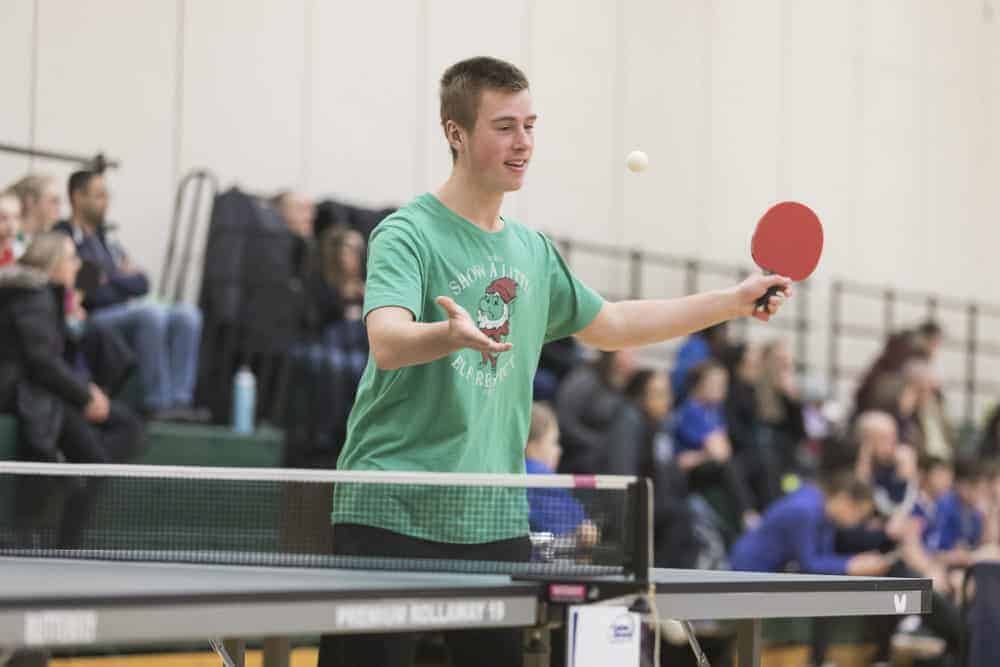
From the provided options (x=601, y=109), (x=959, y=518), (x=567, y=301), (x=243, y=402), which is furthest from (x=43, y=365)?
(x=959, y=518)

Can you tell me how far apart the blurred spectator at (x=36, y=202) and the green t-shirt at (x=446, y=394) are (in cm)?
448

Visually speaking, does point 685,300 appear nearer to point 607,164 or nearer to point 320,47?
point 320,47

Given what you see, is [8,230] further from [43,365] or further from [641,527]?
[641,527]

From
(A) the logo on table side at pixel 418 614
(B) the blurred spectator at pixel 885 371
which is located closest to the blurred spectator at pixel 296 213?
(B) the blurred spectator at pixel 885 371

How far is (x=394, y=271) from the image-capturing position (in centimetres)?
334

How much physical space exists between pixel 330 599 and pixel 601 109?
1018 cm

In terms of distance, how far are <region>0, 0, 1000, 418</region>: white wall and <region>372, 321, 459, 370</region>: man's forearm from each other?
601 cm

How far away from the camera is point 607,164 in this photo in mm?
12617

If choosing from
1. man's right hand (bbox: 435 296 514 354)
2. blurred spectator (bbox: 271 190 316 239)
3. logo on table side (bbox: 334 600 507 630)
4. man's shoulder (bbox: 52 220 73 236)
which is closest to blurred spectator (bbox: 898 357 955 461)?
blurred spectator (bbox: 271 190 316 239)

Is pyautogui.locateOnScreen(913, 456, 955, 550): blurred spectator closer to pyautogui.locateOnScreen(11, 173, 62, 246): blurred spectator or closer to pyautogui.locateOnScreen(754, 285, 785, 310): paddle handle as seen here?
pyautogui.locateOnScreen(11, 173, 62, 246): blurred spectator

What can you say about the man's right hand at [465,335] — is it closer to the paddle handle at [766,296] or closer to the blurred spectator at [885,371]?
the paddle handle at [766,296]

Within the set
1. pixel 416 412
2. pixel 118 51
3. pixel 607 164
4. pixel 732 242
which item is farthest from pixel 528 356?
pixel 732 242

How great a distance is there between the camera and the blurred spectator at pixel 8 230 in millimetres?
7270

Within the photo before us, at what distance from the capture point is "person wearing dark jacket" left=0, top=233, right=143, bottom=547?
277 inches
